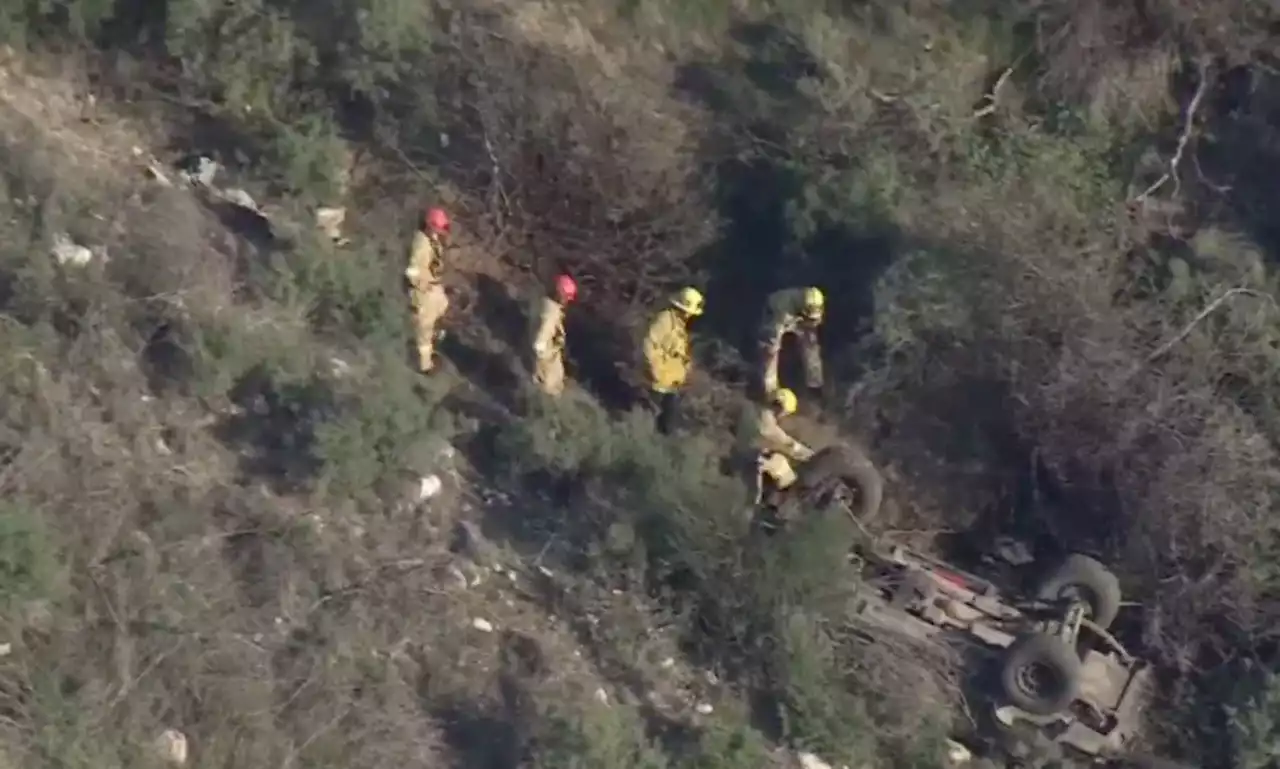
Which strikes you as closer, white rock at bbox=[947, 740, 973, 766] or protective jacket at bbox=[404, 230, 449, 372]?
white rock at bbox=[947, 740, 973, 766]

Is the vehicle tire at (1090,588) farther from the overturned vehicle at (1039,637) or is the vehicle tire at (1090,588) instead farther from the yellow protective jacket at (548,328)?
the yellow protective jacket at (548,328)

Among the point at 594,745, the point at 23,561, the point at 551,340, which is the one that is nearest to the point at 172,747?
the point at 23,561

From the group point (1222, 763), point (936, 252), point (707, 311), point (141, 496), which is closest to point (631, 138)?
point (707, 311)

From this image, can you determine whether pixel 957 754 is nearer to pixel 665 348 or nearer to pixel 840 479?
pixel 840 479

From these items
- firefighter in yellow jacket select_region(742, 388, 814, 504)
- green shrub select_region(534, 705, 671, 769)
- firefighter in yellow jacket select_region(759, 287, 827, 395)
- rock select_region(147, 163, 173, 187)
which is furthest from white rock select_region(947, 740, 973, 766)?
rock select_region(147, 163, 173, 187)

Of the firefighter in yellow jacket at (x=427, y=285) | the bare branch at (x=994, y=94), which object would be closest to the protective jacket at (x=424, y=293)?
the firefighter in yellow jacket at (x=427, y=285)

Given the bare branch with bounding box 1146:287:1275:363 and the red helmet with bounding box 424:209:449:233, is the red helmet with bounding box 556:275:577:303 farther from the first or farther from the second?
the bare branch with bounding box 1146:287:1275:363
